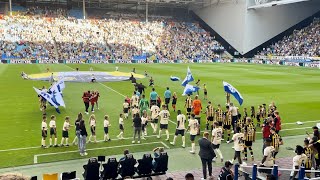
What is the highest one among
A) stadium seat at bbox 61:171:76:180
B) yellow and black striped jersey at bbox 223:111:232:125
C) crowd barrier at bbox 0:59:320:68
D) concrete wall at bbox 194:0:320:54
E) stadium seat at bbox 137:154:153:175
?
concrete wall at bbox 194:0:320:54

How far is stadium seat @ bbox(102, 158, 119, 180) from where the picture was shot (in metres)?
11.2

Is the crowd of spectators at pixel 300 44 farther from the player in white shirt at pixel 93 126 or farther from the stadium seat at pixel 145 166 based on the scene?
the stadium seat at pixel 145 166

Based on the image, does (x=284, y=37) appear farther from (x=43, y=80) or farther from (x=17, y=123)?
(x=17, y=123)

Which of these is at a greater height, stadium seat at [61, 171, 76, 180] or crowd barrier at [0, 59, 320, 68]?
crowd barrier at [0, 59, 320, 68]

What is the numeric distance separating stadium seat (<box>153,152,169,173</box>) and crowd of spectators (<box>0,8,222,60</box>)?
60580 mm

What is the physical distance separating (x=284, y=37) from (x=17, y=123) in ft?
237

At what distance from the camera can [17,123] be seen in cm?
2008

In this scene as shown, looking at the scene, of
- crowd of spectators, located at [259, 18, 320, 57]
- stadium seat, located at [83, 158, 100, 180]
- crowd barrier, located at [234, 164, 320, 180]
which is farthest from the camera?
crowd of spectators, located at [259, 18, 320, 57]

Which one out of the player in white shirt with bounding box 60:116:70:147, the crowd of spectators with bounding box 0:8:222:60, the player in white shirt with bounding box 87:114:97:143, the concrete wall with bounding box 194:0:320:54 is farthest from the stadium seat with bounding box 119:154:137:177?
the concrete wall with bounding box 194:0:320:54

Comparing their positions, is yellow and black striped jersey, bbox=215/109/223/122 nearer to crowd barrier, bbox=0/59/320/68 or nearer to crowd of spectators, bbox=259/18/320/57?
crowd barrier, bbox=0/59/320/68

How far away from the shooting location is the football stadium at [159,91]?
13.0 m

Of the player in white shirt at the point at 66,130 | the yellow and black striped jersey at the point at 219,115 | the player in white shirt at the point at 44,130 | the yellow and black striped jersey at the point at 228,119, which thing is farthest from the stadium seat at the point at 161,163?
the yellow and black striped jersey at the point at 228,119

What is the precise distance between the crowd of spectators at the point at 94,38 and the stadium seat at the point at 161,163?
60580 mm

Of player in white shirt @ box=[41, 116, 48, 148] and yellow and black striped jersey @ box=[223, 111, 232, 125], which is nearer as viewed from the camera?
player in white shirt @ box=[41, 116, 48, 148]
